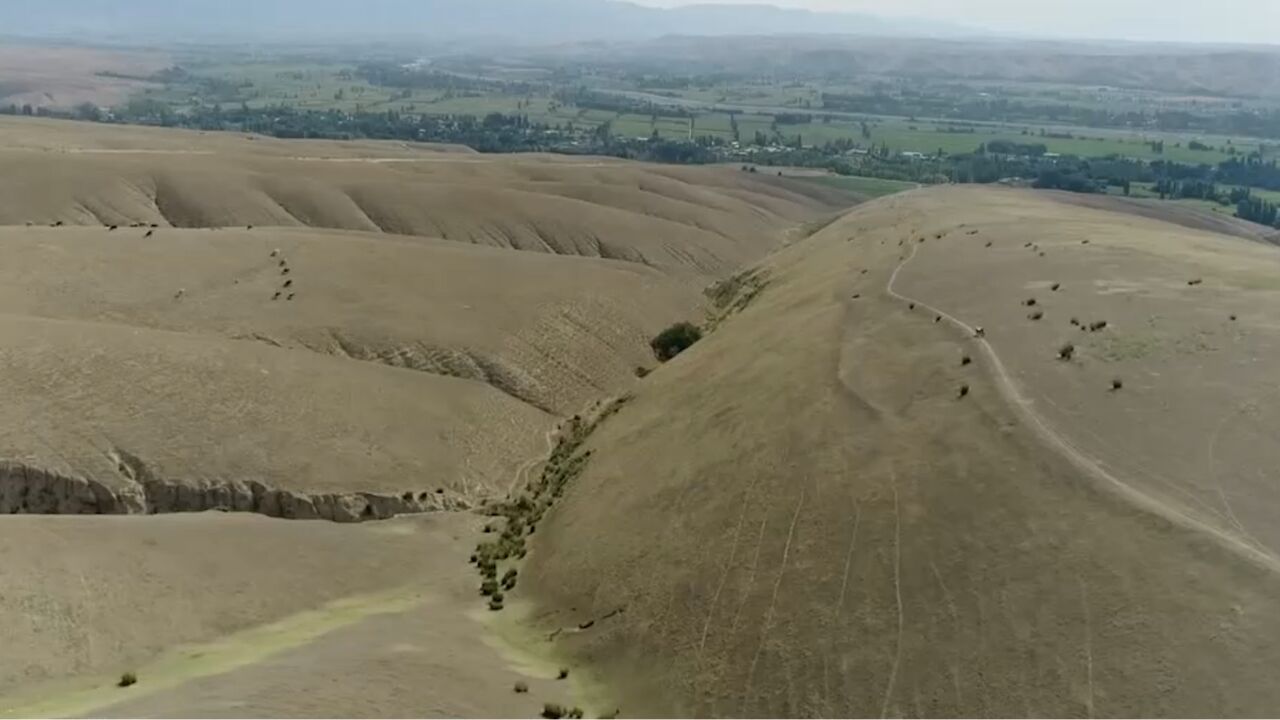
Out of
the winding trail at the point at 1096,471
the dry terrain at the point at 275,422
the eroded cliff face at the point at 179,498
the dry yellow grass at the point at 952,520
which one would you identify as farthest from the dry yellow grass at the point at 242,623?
the winding trail at the point at 1096,471

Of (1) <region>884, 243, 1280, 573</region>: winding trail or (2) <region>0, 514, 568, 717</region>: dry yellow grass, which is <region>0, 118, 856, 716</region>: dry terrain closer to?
(2) <region>0, 514, 568, 717</region>: dry yellow grass

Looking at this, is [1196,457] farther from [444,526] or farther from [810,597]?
[444,526]

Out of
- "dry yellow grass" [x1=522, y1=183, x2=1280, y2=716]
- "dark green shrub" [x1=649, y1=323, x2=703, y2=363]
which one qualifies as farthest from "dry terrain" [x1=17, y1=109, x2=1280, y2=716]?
"dark green shrub" [x1=649, y1=323, x2=703, y2=363]

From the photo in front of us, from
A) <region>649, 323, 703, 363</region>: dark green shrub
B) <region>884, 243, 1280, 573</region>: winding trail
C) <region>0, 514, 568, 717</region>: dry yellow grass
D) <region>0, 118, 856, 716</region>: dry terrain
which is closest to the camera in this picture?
<region>884, 243, 1280, 573</region>: winding trail

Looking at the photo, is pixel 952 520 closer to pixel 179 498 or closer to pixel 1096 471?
pixel 1096 471

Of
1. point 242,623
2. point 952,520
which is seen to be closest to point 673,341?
point 242,623
